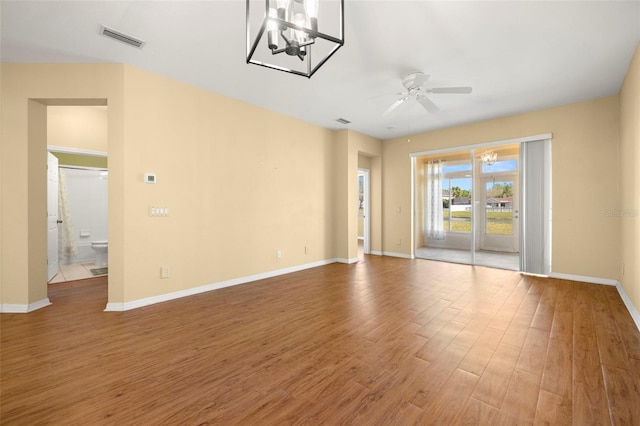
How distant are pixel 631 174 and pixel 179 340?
545cm

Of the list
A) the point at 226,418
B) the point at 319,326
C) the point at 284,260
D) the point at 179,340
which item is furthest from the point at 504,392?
the point at 284,260

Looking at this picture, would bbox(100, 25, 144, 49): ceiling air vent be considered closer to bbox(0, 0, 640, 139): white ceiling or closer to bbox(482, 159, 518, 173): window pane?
bbox(0, 0, 640, 139): white ceiling

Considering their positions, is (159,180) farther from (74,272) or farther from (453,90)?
(453,90)

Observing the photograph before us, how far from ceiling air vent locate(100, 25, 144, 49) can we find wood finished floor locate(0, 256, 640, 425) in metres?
3.02

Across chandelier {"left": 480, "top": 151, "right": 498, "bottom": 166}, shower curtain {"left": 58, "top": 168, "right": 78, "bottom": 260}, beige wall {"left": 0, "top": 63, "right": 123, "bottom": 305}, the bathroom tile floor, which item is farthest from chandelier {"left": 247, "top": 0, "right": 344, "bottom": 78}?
shower curtain {"left": 58, "top": 168, "right": 78, "bottom": 260}

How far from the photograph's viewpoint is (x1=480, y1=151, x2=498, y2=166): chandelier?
6238 mm

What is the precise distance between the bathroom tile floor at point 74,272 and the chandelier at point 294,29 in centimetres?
492

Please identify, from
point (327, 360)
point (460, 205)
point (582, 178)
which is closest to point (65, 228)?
point (327, 360)

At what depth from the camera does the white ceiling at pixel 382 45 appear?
2.37 meters

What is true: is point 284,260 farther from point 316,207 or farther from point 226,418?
point 226,418

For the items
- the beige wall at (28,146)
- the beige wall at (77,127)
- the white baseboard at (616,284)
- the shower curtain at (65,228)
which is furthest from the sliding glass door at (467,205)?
the shower curtain at (65,228)

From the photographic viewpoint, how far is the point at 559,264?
15.3 feet

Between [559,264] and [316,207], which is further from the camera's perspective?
[316,207]

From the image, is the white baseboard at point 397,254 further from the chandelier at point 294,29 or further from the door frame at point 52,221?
the door frame at point 52,221
